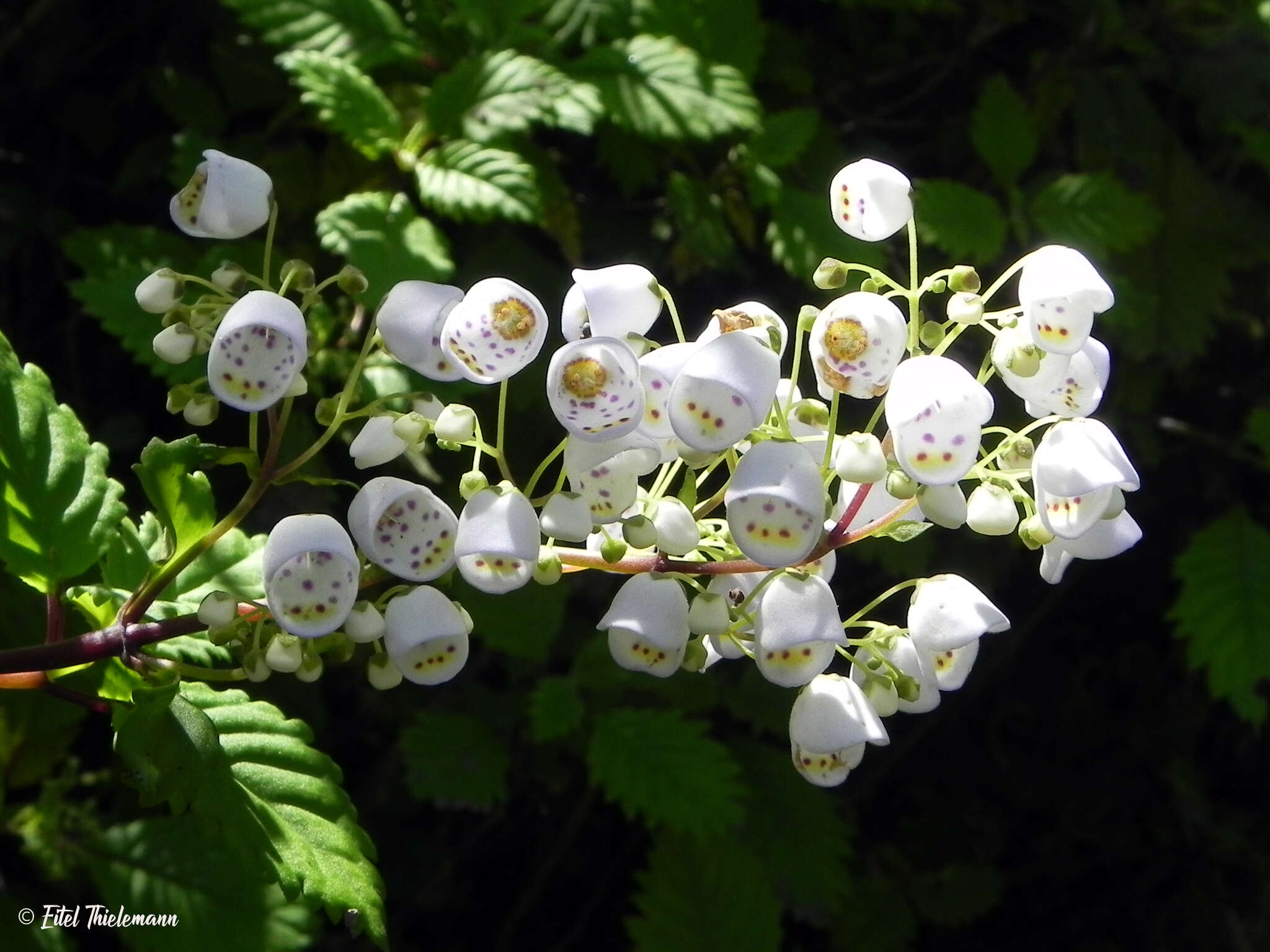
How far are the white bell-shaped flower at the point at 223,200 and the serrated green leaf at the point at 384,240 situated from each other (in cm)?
44

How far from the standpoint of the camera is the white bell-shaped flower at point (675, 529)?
1.02 metres

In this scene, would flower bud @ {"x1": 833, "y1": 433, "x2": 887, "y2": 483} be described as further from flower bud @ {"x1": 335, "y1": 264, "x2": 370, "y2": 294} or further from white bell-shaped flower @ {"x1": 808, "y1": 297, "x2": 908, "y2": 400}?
flower bud @ {"x1": 335, "y1": 264, "x2": 370, "y2": 294}

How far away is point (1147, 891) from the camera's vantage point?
2979 mm

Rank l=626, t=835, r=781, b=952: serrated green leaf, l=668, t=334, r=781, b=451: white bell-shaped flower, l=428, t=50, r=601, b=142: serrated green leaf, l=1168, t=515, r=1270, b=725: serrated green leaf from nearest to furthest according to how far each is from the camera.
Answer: l=668, t=334, r=781, b=451: white bell-shaped flower
l=428, t=50, r=601, b=142: serrated green leaf
l=626, t=835, r=781, b=952: serrated green leaf
l=1168, t=515, r=1270, b=725: serrated green leaf

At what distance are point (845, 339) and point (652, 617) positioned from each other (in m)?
0.28

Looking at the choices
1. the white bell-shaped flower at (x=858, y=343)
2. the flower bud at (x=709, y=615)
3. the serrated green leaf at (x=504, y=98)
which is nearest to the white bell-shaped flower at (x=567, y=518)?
the flower bud at (x=709, y=615)

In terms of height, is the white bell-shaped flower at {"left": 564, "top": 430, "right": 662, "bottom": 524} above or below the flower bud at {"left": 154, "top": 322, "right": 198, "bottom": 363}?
below

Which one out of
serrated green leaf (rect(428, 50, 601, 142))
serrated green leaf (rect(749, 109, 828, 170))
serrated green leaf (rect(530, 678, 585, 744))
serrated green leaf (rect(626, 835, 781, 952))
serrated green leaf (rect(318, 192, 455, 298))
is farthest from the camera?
serrated green leaf (rect(626, 835, 781, 952))

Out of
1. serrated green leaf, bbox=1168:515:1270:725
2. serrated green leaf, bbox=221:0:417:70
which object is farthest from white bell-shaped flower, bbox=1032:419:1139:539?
serrated green leaf, bbox=1168:515:1270:725

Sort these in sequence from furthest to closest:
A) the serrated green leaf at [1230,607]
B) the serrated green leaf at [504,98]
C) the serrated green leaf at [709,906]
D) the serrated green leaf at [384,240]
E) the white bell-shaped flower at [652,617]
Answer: the serrated green leaf at [1230,607]
the serrated green leaf at [709,906]
the serrated green leaf at [504,98]
the serrated green leaf at [384,240]
the white bell-shaped flower at [652,617]

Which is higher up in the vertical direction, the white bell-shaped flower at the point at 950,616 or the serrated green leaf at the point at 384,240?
the serrated green leaf at the point at 384,240

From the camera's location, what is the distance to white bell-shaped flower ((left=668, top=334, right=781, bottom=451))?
96 cm

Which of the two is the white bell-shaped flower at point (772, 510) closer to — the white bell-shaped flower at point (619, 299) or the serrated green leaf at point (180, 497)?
the white bell-shaped flower at point (619, 299)

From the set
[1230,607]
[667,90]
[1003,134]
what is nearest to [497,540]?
[667,90]
